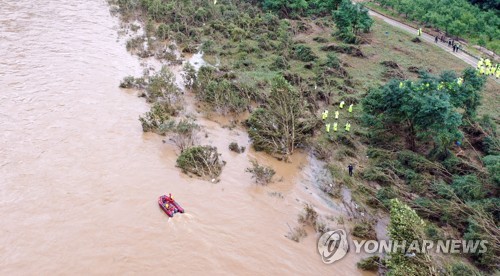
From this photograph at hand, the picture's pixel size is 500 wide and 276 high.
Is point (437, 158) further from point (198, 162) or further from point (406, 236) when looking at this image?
point (198, 162)

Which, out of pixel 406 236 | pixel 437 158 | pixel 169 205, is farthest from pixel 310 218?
pixel 437 158

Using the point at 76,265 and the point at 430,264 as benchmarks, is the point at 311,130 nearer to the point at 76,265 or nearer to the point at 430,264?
the point at 430,264

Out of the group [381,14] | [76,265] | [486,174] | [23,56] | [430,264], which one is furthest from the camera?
[381,14]

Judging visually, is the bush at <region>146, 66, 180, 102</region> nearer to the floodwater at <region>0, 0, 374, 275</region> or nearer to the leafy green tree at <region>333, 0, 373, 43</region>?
the floodwater at <region>0, 0, 374, 275</region>

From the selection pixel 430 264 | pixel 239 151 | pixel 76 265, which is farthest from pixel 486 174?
pixel 76 265

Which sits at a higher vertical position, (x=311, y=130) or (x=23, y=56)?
(x=311, y=130)

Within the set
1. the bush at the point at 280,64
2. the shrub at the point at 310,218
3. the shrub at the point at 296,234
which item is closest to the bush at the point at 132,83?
the bush at the point at 280,64
